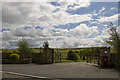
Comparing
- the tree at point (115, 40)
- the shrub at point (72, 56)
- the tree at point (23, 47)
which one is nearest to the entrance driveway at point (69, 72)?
the tree at point (115, 40)

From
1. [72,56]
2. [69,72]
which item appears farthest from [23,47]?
[69,72]

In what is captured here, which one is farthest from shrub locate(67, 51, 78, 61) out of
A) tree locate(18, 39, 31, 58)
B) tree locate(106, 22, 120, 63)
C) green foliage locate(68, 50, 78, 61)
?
tree locate(106, 22, 120, 63)

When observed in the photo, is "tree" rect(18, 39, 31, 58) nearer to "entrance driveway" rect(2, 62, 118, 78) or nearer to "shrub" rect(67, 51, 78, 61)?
"shrub" rect(67, 51, 78, 61)

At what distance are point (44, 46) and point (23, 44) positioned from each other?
30.5ft

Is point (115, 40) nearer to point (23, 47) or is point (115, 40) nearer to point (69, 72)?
point (69, 72)

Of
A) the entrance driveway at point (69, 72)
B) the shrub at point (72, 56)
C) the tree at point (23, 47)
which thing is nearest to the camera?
the entrance driveway at point (69, 72)

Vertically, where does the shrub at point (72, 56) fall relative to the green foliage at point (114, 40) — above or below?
below

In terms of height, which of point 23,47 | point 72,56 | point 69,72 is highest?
point 23,47

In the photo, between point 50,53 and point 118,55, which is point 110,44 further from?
point 50,53

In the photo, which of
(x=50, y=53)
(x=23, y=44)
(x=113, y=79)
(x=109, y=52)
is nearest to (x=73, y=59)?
(x=50, y=53)

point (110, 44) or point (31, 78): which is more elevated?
point (110, 44)

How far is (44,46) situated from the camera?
19469 mm

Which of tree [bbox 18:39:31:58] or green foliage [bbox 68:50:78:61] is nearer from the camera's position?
tree [bbox 18:39:31:58]

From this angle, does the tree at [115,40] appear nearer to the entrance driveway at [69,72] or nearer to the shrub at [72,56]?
the entrance driveway at [69,72]
